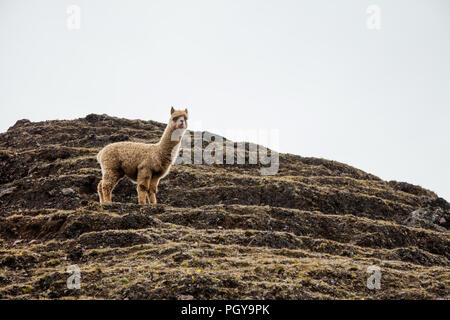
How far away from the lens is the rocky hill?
518 inches

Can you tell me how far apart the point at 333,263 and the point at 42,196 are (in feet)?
59.7

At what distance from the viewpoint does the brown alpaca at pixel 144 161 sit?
21625 mm

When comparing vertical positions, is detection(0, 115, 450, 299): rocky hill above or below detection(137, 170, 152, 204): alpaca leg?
below

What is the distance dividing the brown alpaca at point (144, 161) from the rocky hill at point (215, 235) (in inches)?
44.8

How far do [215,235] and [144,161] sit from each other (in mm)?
5637

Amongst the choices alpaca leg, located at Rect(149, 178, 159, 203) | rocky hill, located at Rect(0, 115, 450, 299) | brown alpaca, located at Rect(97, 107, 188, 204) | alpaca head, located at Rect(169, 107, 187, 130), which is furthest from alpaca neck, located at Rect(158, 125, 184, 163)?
rocky hill, located at Rect(0, 115, 450, 299)

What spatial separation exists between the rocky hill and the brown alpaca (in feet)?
3.74

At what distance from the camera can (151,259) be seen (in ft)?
50.4

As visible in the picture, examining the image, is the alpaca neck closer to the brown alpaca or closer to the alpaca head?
the brown alpaca

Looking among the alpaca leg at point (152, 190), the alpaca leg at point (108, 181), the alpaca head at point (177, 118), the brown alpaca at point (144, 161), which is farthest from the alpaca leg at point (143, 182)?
the alpaca head at point (177, 118)

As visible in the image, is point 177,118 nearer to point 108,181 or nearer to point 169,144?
point 169,144

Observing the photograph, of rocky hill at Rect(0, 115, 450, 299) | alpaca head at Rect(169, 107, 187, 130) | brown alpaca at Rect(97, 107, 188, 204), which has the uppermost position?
alpaca head at Rect(169, 107, 187, 130)
